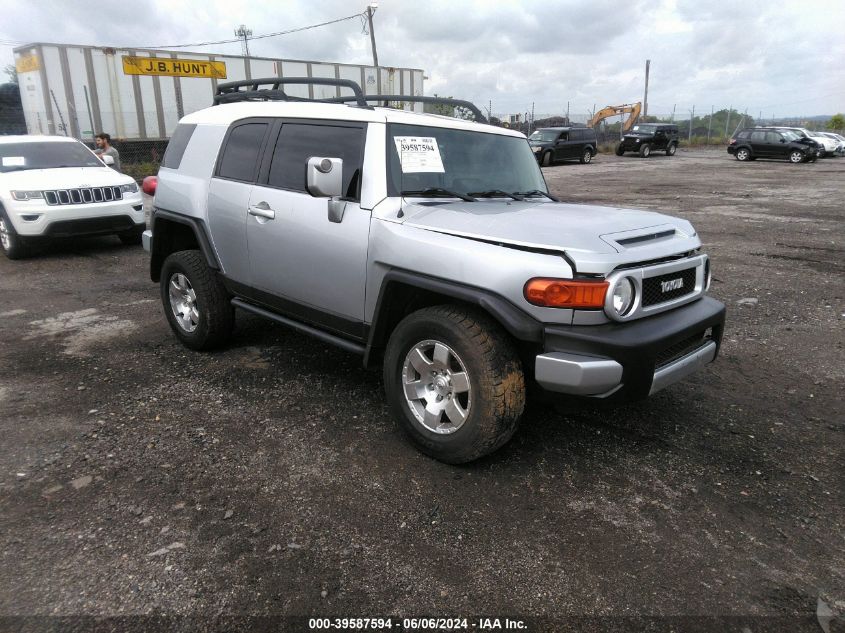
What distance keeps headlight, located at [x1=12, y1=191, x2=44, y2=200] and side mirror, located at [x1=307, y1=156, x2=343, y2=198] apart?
6855mm

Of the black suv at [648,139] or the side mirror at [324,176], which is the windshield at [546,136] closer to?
the black suv at [648,139]

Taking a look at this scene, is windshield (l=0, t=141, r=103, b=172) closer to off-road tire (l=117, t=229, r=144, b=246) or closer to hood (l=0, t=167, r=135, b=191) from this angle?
hood (l=0, t=167, r=135, b=191)

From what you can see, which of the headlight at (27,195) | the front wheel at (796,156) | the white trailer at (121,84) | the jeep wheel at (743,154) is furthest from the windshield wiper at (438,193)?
the jeep wheel at (743,154)

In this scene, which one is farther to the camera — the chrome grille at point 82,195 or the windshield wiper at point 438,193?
the chrome grille at point 82,195

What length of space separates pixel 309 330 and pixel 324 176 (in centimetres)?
109

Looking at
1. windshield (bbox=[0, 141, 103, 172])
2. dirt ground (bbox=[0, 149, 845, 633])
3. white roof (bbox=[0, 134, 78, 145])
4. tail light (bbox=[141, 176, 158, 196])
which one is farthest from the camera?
white roof (bbox=[0, 134, 78, 145])

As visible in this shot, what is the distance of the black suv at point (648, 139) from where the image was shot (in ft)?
109

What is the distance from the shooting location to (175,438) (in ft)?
11.7

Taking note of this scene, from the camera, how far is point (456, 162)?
12.6 feet

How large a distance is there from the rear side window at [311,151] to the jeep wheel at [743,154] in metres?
31.8

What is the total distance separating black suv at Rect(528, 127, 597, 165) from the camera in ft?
92.0

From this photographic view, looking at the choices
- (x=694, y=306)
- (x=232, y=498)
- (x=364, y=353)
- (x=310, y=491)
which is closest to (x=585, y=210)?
(x=694, y=306)

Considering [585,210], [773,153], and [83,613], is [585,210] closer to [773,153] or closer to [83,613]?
[83,613]

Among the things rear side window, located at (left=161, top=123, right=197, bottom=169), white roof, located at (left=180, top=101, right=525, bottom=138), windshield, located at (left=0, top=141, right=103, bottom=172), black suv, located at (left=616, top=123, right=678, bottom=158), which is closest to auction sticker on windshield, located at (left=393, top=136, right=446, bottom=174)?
white roof, located at (left=180, top=101, right=525, bottom=138)
